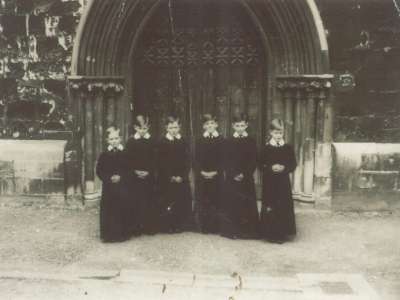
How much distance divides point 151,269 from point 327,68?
143 inches

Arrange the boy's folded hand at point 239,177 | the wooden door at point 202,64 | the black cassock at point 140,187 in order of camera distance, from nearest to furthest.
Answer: the boy's folded hand at point 239,177 < the black cassock at point 140,187 < the wooden door at point 202,64

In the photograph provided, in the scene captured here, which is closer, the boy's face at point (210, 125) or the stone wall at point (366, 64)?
the boy's face at point (210, 125)

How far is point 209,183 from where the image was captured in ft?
20.6

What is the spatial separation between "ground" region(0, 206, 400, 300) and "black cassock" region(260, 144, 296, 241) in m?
0.19

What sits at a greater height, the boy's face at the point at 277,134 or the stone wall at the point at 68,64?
the stone wall at the point at 68,64

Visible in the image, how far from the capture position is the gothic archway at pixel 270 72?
22.9 feet

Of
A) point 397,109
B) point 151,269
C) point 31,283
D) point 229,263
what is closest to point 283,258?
point 229,263

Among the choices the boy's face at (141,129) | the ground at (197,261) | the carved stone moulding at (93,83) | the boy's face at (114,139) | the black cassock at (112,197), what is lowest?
the ground at (197,261)

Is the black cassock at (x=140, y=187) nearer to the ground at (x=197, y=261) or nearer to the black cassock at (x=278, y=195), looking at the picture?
the ground at (x=197, y=261)

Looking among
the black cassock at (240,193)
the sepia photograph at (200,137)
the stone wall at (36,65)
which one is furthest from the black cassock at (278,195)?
the stone wall at (36,65)

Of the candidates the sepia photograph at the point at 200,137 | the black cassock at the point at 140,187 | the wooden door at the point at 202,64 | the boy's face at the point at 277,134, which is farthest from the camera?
the wooden door at the point at 202,64

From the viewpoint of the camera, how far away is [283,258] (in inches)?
215

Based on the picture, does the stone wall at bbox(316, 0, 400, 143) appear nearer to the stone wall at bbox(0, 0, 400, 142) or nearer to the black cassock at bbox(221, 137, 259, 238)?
the stone wall at bbox(0, 0, 400, 142)

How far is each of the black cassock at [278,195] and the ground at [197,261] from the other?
19 centimetres
